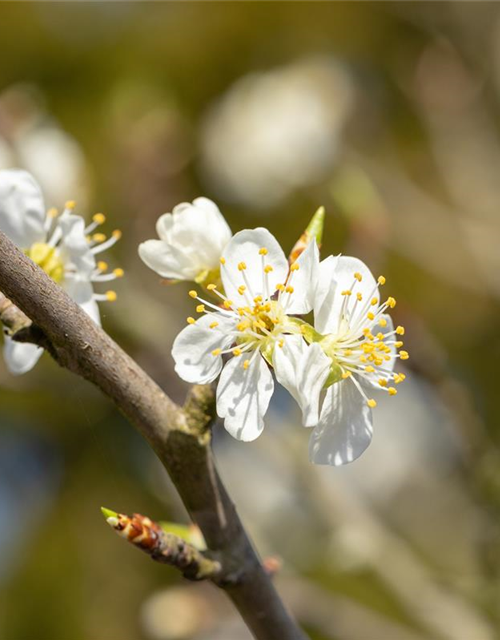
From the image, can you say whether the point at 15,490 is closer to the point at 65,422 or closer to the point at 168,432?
the point at 65,422

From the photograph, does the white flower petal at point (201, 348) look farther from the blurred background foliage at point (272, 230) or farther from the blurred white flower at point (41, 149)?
the blurred white flower at point (41, 149)

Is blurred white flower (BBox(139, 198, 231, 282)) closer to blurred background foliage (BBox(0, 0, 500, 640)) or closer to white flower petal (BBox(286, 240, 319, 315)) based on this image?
white flower petal (BBox(286, 240, 319, 315))

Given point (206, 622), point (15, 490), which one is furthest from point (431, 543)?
point (15, 490)

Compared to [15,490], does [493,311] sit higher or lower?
higher

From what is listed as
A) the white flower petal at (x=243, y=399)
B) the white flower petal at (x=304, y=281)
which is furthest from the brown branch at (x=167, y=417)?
the white flower petal at (x=304, y=281)

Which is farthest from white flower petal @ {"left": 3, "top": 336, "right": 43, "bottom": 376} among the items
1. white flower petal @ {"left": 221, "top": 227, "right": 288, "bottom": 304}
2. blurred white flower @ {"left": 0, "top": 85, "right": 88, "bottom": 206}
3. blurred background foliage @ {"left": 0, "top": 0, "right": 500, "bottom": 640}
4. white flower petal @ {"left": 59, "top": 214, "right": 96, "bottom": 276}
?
blurred white flower @ {"left": 0, "top": 85, "right": 88, "bottom": 206}

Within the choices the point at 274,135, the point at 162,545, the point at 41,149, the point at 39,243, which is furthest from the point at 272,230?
the point at 162,545
